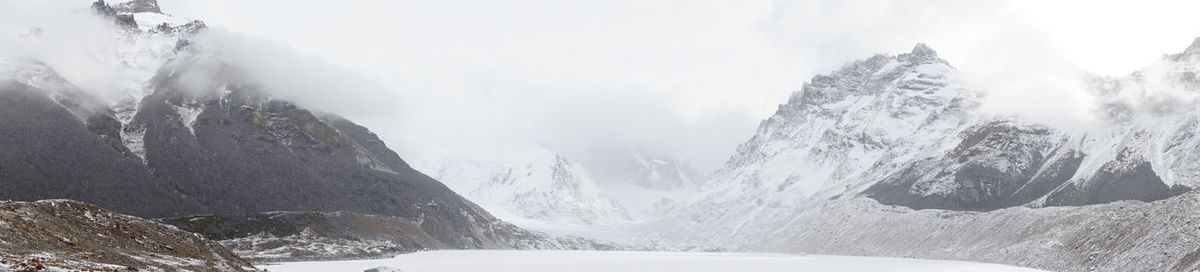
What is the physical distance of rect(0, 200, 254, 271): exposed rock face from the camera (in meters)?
65.1

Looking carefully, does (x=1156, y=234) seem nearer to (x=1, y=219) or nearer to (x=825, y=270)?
(x=825, y=270)

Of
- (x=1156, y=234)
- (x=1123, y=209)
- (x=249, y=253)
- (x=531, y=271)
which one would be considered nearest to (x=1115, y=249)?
(x=1156, y=234)

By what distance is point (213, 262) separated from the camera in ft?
307

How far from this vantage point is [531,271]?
15412 cm

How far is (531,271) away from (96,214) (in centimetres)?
7763

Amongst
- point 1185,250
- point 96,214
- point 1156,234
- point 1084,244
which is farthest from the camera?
point 1084,244

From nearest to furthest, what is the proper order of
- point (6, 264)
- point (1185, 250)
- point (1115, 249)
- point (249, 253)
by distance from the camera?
point (6, 264) → point (1185, 250) → point (1115, 249) → point (249, 253)

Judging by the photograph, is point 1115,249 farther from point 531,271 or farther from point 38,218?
point 38,218

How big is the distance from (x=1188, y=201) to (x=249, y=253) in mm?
187176

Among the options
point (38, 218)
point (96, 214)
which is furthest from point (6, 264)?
point (96, 214)

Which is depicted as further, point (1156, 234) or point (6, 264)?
point (1156, 234)

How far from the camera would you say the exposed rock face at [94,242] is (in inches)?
2564

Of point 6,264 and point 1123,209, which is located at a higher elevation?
point 1123,209

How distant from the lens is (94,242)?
77812mm
